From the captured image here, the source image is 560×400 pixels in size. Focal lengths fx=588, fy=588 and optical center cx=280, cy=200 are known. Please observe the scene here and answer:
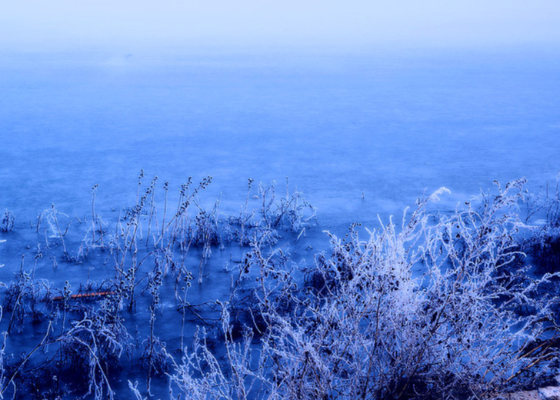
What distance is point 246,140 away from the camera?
36.4 feet

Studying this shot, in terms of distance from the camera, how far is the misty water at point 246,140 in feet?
23.4

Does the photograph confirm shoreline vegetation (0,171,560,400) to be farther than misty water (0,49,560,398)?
No

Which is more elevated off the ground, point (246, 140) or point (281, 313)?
point (246, 140)

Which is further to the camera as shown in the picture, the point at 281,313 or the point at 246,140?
the point at 246,140

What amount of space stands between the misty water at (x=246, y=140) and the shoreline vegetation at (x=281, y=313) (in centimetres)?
10

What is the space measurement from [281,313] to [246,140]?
261 inches

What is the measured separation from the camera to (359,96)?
16.1m

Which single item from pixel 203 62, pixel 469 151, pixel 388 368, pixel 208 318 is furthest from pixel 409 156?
pixel 203 62

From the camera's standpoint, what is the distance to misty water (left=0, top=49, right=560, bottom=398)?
281 inches

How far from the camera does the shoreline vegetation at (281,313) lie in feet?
10.9

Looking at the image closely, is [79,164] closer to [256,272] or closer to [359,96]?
[256,272]

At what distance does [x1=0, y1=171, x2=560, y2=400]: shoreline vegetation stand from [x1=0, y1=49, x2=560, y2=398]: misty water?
0.10m

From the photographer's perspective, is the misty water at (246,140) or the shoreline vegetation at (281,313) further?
the misty water at (246,140)

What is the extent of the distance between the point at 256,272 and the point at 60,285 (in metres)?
1.81
